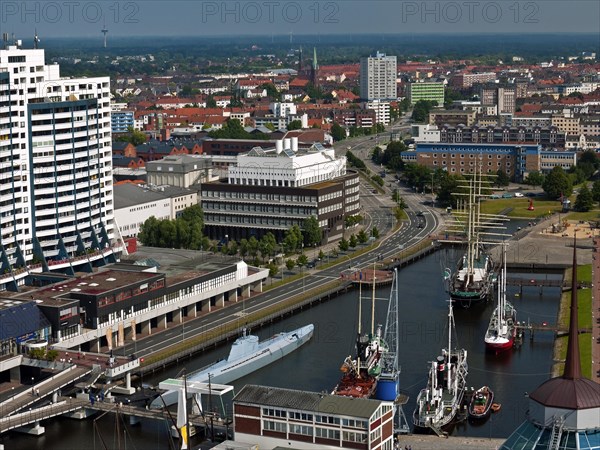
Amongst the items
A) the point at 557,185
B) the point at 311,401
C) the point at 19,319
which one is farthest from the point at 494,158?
the point at 311,401

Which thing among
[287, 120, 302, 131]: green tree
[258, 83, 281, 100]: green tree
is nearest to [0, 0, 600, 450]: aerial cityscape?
[287, 120, 302, 131]: green tree

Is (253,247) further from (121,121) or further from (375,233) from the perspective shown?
(121,121)

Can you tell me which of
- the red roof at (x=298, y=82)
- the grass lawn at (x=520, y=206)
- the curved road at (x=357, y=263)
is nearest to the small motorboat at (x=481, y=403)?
the curved road at (x=357, y=263)

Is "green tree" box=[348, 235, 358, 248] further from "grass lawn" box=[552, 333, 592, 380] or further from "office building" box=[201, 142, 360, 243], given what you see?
"grass lawn" box=[552, 333, 592, 380]

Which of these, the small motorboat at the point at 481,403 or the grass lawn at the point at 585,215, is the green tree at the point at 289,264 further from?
the grass lawn at the point at 585,215

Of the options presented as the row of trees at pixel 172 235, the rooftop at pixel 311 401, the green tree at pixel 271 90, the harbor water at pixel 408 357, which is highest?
the green tree at pixel 271 90

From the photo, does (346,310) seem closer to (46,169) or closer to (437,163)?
(46,169)
